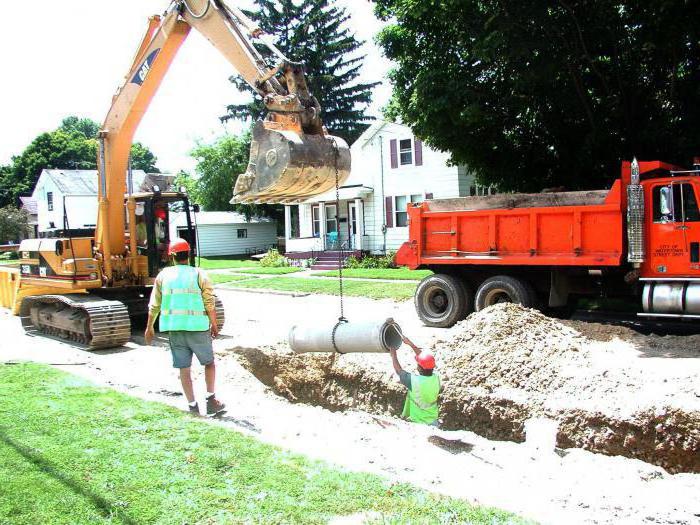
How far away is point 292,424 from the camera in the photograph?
652cm

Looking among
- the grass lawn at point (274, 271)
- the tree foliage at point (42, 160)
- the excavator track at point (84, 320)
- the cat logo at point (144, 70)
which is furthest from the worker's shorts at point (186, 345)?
the tree foliage at point (42, 160)

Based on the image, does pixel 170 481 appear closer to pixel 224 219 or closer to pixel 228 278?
pixel 228 278

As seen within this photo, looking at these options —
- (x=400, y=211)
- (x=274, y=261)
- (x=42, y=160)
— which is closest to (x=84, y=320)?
(x=400, y=211)

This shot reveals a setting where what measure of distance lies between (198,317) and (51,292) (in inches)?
308

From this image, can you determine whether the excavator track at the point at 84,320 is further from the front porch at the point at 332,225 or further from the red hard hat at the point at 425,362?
the front porch at the point at 332,225

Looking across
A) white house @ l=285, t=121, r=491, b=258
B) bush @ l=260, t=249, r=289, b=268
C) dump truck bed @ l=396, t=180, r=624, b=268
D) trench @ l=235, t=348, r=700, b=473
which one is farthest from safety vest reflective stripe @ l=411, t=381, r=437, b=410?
bush @ l=260, t=249, r=289, b=268

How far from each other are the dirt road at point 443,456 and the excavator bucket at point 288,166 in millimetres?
2434

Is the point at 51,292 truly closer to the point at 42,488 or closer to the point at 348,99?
the point at 42,488

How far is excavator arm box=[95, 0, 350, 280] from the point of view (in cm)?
680

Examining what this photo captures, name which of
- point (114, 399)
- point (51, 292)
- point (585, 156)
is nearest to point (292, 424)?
point (114, 399)

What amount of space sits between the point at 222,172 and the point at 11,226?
15726 mm

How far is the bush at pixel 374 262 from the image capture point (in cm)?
2625

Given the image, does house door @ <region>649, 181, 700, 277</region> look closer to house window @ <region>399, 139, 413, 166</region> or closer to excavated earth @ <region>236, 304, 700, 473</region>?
excavated earth @ <region>236, 304, 700, 473</region>

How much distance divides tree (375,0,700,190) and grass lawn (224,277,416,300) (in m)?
4.09
